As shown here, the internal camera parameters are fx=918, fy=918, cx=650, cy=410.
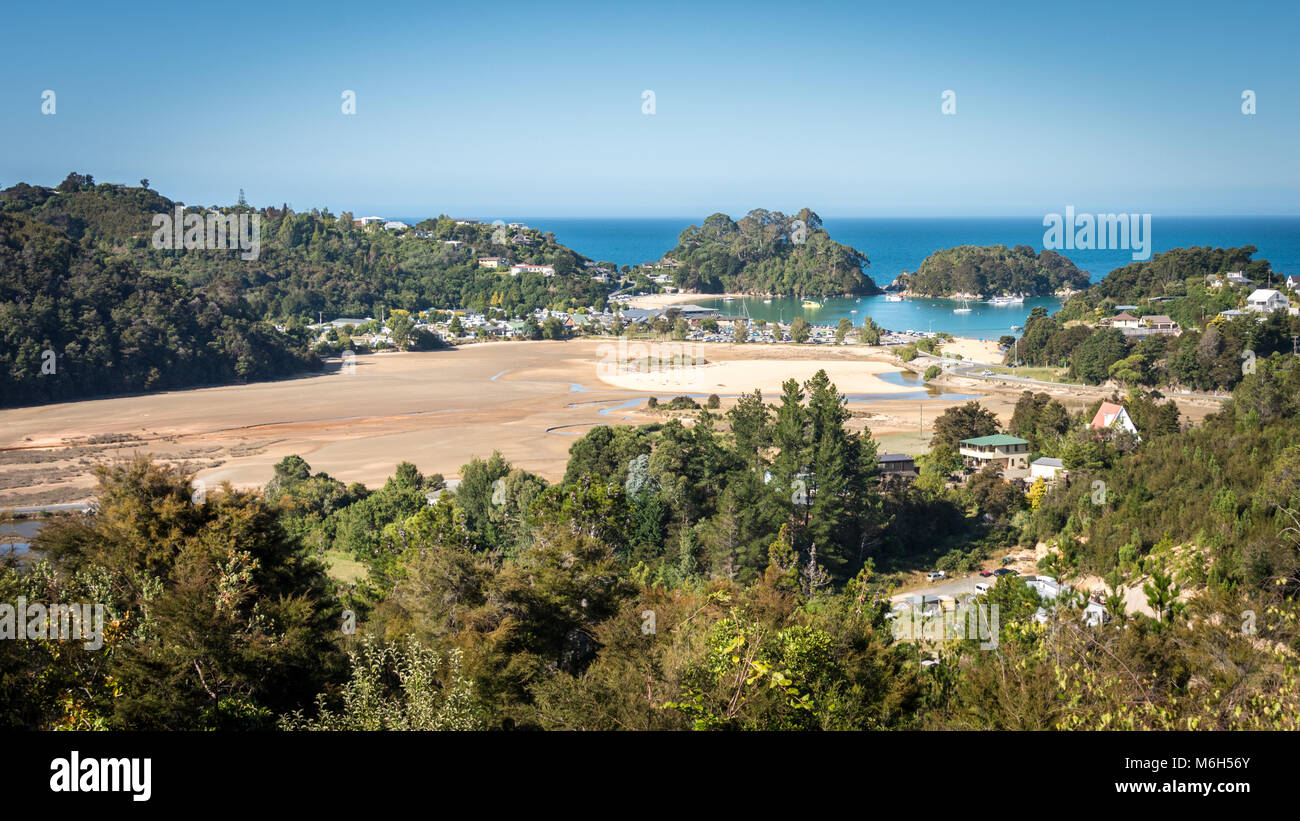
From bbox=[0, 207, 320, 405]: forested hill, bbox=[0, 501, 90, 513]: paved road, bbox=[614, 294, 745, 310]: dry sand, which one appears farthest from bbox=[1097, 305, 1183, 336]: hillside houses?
bbox=[0, 501, 90, 513]: paved road

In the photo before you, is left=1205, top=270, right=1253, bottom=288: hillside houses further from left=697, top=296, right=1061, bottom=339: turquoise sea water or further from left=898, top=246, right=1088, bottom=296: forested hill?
left=898, top=246, right=1088, bottom=296: forested hill

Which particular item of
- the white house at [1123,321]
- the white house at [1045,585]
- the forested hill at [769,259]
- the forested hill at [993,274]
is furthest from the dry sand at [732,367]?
the forested hill at [769,259]

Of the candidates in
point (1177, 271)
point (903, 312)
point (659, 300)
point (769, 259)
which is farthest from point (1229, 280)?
point (769, 259)

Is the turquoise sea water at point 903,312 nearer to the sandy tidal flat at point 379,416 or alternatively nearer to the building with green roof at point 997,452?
the sandy tidal flat at point 379,416

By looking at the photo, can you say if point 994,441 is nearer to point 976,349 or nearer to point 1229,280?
point 976,349

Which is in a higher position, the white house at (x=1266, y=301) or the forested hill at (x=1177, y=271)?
the forested hill at (x=1177, y=271)

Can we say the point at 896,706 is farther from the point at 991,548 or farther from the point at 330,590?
the point at 991,548

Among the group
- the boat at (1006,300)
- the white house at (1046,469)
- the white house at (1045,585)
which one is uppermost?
the boat at (1006,300)
